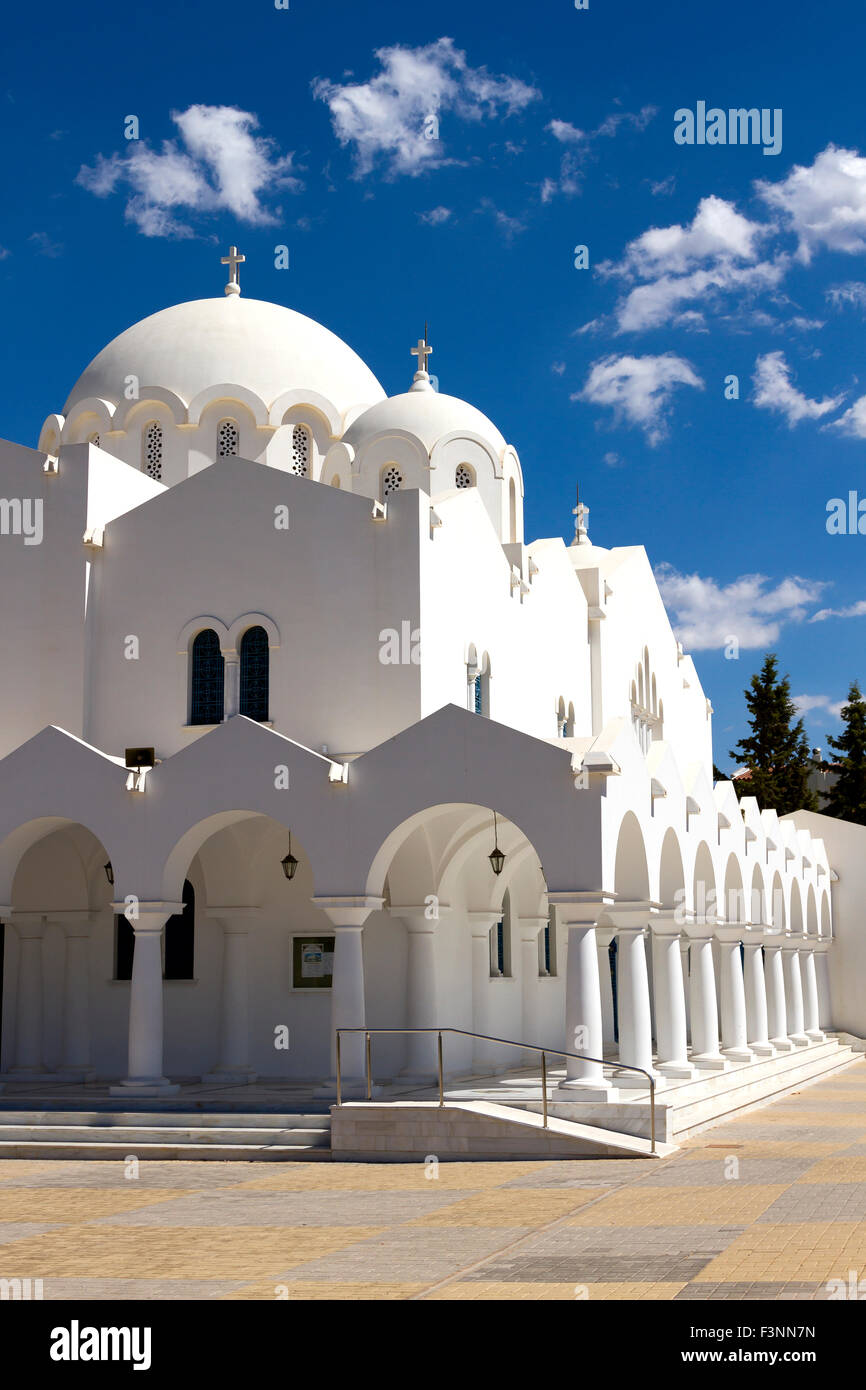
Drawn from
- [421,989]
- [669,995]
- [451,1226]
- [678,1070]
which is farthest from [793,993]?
[451,1226]

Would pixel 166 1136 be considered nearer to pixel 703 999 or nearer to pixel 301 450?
pixel 703 999

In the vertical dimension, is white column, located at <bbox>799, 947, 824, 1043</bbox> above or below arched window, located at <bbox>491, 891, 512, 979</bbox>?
below

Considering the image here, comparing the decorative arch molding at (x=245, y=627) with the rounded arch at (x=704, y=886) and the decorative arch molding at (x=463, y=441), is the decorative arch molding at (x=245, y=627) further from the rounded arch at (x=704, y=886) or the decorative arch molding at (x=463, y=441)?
the rounded arch at (x=704, y=886)

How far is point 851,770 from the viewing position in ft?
183

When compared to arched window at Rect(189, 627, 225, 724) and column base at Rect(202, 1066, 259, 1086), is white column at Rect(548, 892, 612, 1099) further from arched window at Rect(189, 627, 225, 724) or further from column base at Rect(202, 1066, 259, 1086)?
arched window at Rect(189, 627, 225, 724)

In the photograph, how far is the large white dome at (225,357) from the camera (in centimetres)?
2792

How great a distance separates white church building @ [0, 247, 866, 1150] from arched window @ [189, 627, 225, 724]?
5cm

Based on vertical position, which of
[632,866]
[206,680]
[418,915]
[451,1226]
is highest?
[206,680]

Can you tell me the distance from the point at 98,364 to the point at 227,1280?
21.8 m

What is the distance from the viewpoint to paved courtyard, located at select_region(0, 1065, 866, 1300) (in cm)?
1013

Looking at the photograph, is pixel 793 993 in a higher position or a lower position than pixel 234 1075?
higher

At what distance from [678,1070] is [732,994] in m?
5.55

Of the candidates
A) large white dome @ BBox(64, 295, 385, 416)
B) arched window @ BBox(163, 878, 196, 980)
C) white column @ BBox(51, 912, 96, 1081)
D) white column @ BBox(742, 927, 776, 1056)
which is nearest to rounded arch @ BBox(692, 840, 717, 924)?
white column @ BBox(742, 927, 776, 1056)
